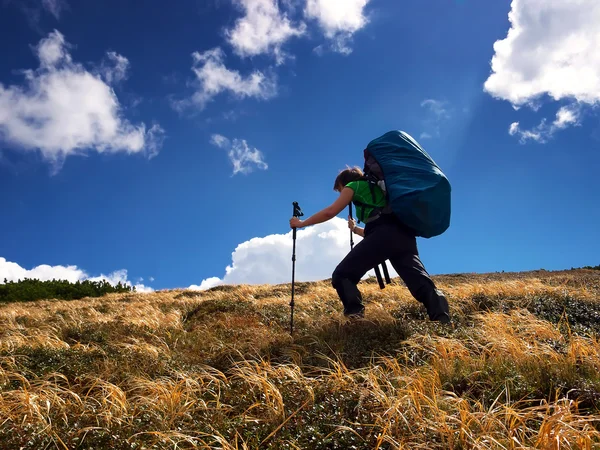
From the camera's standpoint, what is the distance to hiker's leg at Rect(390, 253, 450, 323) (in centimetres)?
660

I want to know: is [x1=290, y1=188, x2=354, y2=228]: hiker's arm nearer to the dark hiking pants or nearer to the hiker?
the hiker

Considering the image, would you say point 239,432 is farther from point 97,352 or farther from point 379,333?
point 97,352

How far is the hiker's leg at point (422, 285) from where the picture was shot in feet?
21.6

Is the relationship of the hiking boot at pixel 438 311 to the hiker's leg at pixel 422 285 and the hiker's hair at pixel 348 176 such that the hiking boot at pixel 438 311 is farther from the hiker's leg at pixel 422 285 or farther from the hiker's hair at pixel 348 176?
the hiker's hair at pixel 348 176

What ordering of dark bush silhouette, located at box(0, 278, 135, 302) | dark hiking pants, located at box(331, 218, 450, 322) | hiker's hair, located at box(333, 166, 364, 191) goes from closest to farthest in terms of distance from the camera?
dark hiking pants, located at box(331, 218, 450, 322) → hiker's hair, located at box(333, 166, 364, 191) → dark bush silhouette, located at box(0, 278, 135, 302)

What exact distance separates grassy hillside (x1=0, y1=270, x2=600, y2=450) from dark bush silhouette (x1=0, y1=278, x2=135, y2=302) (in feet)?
66.9

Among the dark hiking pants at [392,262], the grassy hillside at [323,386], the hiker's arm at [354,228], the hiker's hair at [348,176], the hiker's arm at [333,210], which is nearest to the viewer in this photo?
the grassy hillside at [323,386]

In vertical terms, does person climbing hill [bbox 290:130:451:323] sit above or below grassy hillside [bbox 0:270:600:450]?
above

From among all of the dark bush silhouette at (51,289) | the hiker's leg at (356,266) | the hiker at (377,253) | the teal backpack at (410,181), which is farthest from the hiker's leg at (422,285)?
the dark bush silhouette at (51,289)

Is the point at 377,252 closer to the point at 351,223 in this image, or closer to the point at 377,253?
the point at 377,253

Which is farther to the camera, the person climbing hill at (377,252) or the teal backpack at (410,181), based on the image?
the person climbing hill at (377,252)

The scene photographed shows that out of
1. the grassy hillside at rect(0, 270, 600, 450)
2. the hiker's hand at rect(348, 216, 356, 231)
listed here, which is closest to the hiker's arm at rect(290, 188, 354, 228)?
the hiker's hand at rect(348, 216, 356, 231)

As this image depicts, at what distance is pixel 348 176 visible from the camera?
7.24 m

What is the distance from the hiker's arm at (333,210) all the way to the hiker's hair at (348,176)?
0.56 m
